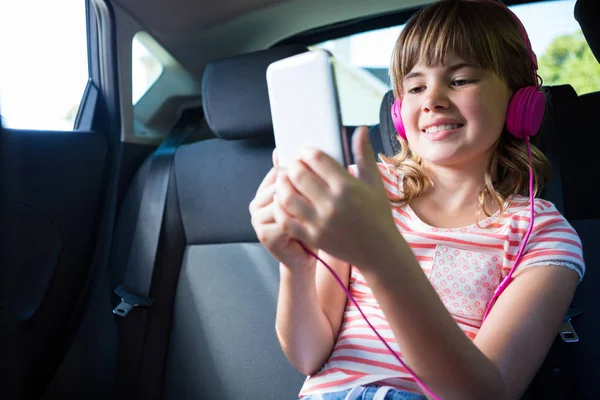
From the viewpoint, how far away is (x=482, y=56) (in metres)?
1.19

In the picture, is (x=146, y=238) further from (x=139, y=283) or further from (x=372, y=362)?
(x=372, y=362)

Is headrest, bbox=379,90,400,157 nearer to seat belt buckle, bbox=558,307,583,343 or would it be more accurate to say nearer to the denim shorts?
seat belt buckle, bbox=558,307,583,343

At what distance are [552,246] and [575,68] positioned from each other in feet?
2.56

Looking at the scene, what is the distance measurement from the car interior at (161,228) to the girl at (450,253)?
11.1 inches

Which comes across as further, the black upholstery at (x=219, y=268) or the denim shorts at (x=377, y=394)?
the black upholstery at (x=219, y=268)

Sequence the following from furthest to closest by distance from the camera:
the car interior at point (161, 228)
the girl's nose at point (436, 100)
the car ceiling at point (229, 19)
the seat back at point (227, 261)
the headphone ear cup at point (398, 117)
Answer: the car ceiling at point (229, 19) < the seat back at point (227, 261) < the car interior at point (161, 228) < the headphone ear cup at point (398, 117) < the girl's nose at point (436, 100)

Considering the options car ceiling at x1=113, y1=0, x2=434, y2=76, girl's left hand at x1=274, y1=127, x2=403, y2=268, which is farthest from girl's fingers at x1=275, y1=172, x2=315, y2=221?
car ceiling at x1=113, y1=0, x2=434, y2=76

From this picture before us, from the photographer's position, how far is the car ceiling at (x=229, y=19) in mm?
2127

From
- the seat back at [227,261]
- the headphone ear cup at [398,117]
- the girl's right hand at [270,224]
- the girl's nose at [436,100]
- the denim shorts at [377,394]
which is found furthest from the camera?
the seat back at [227,261]

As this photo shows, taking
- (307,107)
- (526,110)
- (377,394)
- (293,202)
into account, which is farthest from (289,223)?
(526,110)

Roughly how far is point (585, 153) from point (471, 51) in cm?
53

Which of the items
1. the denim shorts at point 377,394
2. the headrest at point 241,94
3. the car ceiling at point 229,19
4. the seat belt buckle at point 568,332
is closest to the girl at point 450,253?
the denim shorts at point 377,394

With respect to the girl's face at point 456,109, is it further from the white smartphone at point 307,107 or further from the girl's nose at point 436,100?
the white smartphone at point 307,107

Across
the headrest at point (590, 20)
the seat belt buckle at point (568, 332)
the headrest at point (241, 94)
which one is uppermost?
the headrest at point (590, 20)
